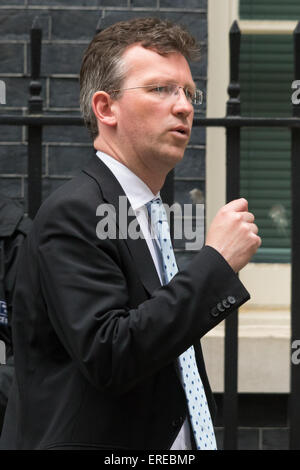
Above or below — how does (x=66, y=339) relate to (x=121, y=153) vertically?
below

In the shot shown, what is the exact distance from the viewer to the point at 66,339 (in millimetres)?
1917

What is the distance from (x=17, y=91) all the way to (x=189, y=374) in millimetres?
2393

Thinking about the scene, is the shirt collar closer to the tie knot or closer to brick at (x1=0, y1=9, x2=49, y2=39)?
the tie knot

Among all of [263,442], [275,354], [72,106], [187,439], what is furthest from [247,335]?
[187,439]

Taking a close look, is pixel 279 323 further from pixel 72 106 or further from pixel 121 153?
pixel 121 153

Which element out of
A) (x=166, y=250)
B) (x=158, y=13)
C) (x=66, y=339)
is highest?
(x=158, y=13)

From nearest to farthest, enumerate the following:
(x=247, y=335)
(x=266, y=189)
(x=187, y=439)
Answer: (x=187, y=439)
(x=247, y=335)
(x=266, y=189)

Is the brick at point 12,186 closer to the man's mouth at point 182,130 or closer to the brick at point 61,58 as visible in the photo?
the brick at point 61,58

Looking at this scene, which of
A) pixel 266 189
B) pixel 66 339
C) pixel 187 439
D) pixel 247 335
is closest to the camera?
pixel 66 339

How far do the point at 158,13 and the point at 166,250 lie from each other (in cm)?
228

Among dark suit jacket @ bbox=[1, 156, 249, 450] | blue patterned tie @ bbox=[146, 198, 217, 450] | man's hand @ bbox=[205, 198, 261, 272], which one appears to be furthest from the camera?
blue patterned tie @ bbox=[146, 198, 217, 450]

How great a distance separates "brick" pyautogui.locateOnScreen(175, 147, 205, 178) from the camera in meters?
4.21

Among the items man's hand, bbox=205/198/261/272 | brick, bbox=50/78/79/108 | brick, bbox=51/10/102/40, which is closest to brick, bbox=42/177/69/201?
brick, bbox=50/78/79/108

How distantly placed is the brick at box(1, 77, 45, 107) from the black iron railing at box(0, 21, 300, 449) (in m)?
0.94
